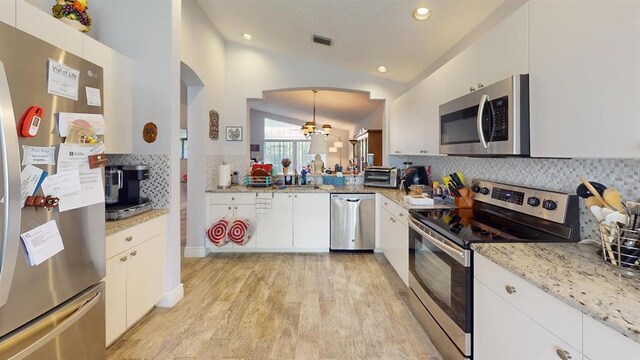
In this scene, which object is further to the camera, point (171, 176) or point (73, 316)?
point (171, 176)

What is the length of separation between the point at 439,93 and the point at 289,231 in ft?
8.21

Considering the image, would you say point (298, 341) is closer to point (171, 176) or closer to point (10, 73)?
point (171, 176)

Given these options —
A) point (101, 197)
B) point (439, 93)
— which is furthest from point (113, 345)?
point (439, 93)

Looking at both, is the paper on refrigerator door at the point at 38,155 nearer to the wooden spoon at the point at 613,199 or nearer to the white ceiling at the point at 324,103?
the wooden spoon at the point at 613,199

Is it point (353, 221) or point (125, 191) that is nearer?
point (125, 191)

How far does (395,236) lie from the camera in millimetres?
3258

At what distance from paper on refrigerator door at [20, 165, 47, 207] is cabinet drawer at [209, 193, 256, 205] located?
2.96 meters

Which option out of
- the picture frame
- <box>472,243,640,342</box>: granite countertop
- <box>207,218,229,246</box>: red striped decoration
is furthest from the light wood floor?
the picture frame

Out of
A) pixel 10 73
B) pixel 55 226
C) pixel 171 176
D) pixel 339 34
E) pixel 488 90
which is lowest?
pixel 55 226

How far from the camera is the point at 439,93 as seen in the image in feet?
9.10

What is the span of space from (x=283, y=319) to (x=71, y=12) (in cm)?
263

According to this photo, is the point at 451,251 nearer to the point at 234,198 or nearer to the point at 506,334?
the point at 506,334

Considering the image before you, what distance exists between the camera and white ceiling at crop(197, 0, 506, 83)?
9.10ft

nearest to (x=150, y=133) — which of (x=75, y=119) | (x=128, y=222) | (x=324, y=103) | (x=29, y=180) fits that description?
(x=128, y=222)
